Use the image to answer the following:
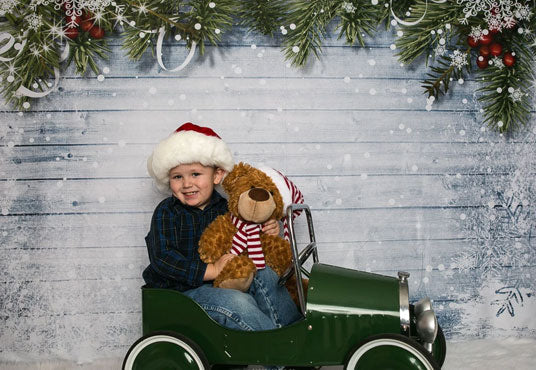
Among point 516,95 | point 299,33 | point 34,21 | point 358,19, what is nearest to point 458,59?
point 516,95

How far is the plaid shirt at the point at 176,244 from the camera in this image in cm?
147

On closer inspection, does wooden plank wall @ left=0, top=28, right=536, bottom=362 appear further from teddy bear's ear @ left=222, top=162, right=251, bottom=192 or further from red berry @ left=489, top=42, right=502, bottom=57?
teddy bear's ear @ left=222, top=162, right=251, bottom=192

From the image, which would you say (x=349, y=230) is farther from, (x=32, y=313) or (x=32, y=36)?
(x=32, y=36)

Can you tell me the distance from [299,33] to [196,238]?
758 mm

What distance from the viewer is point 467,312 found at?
195 cm

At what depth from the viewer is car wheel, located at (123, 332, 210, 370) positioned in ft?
4.51

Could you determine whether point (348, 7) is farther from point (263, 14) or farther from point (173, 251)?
point (173, 251)

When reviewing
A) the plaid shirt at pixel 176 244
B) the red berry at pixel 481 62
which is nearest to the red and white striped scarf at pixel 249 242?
the plaid shirt at pixel 176 244

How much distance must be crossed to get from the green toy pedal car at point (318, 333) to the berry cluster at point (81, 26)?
0.86m

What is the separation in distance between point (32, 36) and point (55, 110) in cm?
24

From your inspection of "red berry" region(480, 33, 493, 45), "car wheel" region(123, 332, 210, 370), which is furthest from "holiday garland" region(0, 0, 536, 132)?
"car wheel" region(123, 332, 210, 370)

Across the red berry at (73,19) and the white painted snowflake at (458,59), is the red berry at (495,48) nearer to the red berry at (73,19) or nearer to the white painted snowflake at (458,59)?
the white painted snowflake at (458,59)

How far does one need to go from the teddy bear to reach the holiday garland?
0.51m

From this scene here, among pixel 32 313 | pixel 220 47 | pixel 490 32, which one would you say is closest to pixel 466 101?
pixel 490 32
